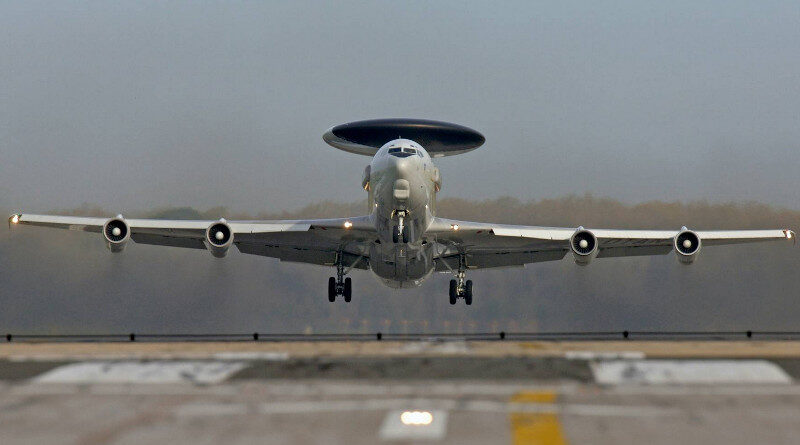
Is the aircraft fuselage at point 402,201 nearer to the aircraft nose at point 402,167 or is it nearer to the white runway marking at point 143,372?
the aircraft nose at point 402,167

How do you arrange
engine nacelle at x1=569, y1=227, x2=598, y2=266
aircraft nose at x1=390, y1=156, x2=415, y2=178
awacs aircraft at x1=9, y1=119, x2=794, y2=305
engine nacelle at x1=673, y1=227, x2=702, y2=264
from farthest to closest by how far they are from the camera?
1. engine nacelle at x1=673, y1=227, x2=702, y2=264
2. engine nacelle at x1=569, y1=227, x2=598, y2=266
3. awacs aircraft at x1=9, y1=119, x2=794, y2=305
4. aircraft nose at x1=390, y1=156, x2=415, y2=178

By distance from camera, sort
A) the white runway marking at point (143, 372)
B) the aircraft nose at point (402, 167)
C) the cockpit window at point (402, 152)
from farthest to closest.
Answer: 1. the cockpit window at point (402, 152)
2. the aircraft nose at point (402, 167)
3. the white runway marking at point (143, 372)

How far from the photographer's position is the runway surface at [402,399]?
33.4 feet

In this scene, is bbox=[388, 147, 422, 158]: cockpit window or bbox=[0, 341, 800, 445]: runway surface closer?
bbox=[0, 341, 800, 445]: runway surface

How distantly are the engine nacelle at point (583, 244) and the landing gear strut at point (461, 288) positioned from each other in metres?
10.1

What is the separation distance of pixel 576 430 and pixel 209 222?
116 feet

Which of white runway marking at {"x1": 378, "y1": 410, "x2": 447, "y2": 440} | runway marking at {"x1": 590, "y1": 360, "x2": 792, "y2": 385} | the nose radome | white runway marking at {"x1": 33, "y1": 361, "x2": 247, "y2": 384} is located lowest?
white runway marking at {"x1": 378, "y1": 410, "x2": 447, "y2": 440}

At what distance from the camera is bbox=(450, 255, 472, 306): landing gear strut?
51.2 metres

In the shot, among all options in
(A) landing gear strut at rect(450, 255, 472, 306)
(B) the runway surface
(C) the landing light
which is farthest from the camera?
(A) landing gear strut at rect(450, 255, 472, 306)

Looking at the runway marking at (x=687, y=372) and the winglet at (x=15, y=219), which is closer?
the runway marking at (x=687, y=372)

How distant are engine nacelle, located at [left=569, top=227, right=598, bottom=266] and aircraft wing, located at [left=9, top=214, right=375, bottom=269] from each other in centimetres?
1244

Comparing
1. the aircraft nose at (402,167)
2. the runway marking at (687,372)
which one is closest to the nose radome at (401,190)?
the aircraft nose at (402,167)

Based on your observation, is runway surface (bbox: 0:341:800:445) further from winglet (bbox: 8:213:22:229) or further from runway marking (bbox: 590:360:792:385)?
winglet (bbox: 8:213:22:229)

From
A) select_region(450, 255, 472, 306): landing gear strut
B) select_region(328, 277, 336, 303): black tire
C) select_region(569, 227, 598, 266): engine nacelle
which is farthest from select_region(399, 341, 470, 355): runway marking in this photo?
select_region(328, 277, 336, 303): black tire
